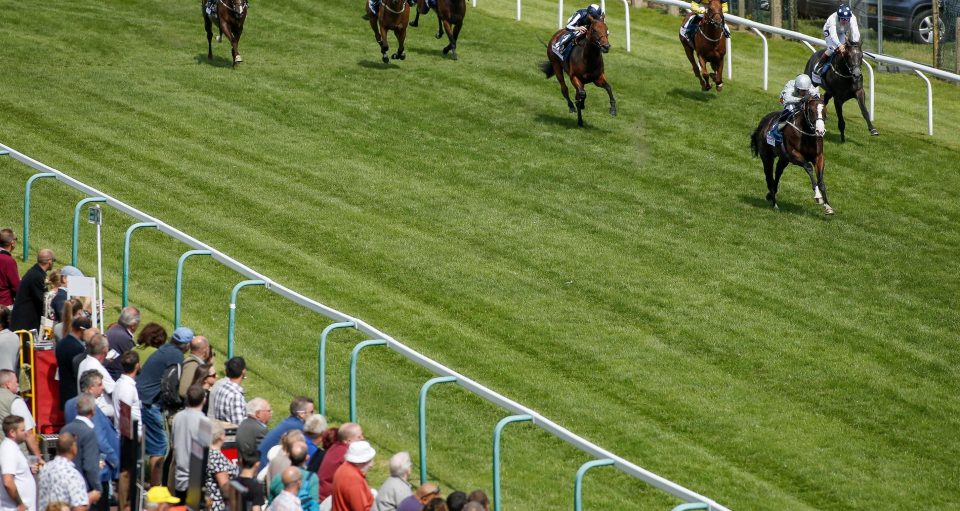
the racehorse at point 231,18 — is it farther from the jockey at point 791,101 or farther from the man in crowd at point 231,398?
the man in crowd at point 231,398

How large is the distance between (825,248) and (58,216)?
9229mm

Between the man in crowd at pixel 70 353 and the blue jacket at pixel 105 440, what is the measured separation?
3.12 ft

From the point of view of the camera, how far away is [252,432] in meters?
8.69

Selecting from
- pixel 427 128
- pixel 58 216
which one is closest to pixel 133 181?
pixel 58 216

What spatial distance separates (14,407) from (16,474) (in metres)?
0.85

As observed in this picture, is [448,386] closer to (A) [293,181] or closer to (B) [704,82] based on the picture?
(A) [293,181]

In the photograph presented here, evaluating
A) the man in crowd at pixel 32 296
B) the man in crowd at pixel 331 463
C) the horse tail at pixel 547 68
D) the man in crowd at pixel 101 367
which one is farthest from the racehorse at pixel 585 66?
the man in crowd at pixel 331 463

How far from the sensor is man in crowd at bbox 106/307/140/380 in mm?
10234

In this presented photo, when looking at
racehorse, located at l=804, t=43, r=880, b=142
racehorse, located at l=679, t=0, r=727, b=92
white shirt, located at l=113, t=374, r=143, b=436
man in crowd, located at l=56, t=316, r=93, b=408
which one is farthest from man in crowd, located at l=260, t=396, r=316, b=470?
racehorse, located at l=679, t=0, r=727, b=92

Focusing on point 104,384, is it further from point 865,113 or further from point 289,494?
point 865,113

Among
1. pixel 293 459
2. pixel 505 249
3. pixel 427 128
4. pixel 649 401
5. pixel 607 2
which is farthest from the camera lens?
pixel 607 2

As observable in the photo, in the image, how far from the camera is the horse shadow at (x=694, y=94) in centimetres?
2211

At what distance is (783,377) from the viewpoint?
12.7 meters

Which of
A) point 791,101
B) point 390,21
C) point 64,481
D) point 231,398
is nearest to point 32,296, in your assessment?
point 231,398
